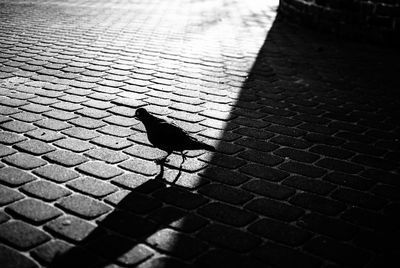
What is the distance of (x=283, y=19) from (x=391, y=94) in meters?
6.73

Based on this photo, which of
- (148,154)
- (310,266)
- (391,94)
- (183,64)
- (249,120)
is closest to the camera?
(310,266)

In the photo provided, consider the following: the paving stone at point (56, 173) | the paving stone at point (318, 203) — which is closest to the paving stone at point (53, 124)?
the paving stone at point (56, 173)

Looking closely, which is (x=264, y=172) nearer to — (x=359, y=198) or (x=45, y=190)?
(x=359, y=198)

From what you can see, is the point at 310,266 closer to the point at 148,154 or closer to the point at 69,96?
the point at 148,154

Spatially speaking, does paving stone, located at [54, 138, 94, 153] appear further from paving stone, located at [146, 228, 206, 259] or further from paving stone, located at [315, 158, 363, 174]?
paving stone, located at [315, 158, 363, 174]

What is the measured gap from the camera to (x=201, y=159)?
12.0 feet

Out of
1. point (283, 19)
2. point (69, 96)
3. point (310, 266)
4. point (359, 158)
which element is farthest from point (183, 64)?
point (283, 19)

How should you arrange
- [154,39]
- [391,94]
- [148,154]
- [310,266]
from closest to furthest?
[310,266]
[148,154]
[391,94]
[154,39]

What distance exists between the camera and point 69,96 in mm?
5105

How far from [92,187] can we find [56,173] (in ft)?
1.32

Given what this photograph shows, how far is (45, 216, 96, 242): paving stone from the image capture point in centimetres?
259

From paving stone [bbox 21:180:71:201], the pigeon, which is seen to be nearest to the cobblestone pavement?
paving stone [bbox 21:180:71:201]

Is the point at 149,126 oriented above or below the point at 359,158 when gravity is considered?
above

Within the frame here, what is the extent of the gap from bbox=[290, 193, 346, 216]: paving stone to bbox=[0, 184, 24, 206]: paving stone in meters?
2.05
